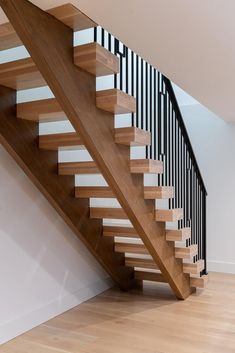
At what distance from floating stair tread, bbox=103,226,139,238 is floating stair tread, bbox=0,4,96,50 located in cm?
187

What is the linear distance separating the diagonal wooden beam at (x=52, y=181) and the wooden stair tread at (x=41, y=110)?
0.24 ft

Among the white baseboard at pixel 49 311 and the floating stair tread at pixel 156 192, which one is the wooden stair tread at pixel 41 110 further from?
the white baseboard at pixel 49 311

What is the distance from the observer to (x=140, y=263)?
148 inches

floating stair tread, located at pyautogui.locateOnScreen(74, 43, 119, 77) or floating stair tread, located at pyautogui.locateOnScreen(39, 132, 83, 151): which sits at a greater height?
floating stair tread, located at pyautogui.locateOnScreen(74, 43, 119, 77)

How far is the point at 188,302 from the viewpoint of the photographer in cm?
352

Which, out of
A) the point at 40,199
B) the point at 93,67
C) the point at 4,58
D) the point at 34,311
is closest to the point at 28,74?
the point at 93,67

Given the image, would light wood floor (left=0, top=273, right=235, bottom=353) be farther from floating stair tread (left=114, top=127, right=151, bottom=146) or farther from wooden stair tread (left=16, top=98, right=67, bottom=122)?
wooden stair tread (left=16, top=98, right=67, bottom=122)

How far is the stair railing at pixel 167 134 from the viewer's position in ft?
10.2

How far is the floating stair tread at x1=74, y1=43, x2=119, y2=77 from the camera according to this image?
2127 millimetres

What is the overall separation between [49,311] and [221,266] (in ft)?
→ 8.53

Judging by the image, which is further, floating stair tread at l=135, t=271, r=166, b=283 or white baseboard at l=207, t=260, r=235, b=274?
white baseboard at l=207, t=260, r=235, b=274

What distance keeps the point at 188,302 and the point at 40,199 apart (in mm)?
1772

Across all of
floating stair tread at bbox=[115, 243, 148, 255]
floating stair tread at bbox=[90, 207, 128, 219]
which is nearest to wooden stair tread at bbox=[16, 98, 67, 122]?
floating stair tread at bbox=[90, 207, 128, 219]

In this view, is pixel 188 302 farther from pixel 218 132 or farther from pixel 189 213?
pixel 218 132
